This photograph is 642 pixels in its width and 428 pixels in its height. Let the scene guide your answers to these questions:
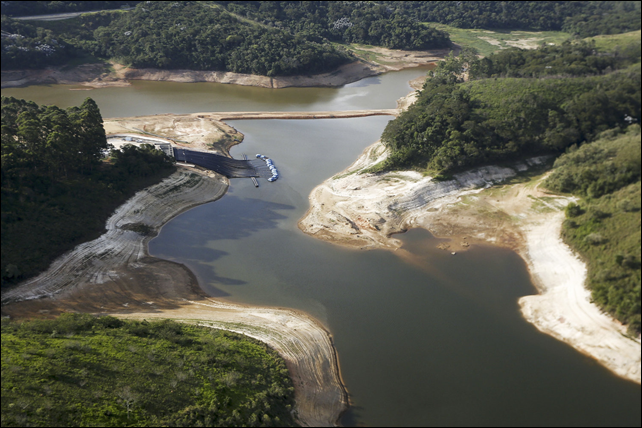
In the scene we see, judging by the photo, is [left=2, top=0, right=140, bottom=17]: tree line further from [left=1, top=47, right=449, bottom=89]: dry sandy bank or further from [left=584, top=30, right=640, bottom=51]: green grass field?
[left=584, top=30, right=640, bottom=51]: green grass field

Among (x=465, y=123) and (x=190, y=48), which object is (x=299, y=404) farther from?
(x=190, y=48)

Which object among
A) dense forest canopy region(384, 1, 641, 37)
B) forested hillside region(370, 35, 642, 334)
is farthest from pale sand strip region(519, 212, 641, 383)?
dense forest canopy region(384, 1, 641, 37)

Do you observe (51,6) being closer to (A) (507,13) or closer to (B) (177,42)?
(B) (177,42)

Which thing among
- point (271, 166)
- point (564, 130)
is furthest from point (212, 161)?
point (564, 130)

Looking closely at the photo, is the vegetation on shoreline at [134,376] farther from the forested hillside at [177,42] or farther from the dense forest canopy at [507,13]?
the dense forest canopy at [507,13]

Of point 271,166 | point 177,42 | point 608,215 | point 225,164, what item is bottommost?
point 608,215

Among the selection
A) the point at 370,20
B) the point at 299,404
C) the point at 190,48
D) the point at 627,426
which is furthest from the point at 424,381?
the point at 370,20

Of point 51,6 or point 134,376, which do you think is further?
point 51,6

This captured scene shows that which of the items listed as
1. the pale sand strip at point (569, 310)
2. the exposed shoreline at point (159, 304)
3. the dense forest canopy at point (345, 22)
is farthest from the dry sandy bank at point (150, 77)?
the pale sand strip at point (569, 310)
